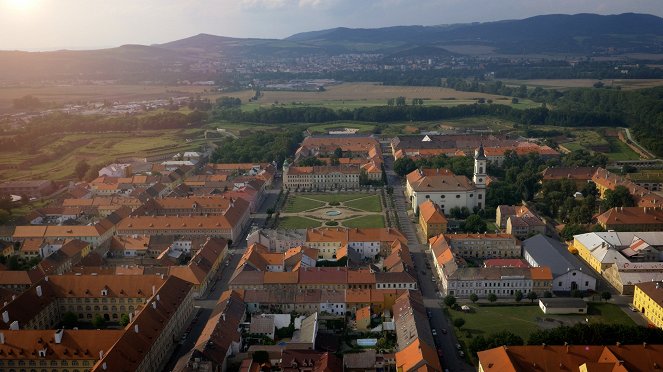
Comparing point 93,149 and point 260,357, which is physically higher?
point 93,149

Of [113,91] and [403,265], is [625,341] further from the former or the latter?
[113,91]

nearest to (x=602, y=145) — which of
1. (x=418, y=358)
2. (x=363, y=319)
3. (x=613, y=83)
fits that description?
(x=363, y=319)

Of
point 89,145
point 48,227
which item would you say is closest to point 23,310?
→ point 48,227

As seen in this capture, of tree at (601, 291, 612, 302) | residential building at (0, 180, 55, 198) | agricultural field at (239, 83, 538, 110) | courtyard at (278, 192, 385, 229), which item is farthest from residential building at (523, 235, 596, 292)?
agricultural field at (239, 83, 538, 110)

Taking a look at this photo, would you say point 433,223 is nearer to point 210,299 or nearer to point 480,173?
point 480,173

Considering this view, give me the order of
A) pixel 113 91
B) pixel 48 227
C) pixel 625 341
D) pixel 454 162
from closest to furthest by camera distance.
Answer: pixel 625 341 < pixel 48 227 < pixel 454 162 < pixel 113 91

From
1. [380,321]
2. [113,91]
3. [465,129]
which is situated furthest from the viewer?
[113,91]

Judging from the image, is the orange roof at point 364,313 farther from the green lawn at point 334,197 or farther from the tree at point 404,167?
the tree at point 404,167
